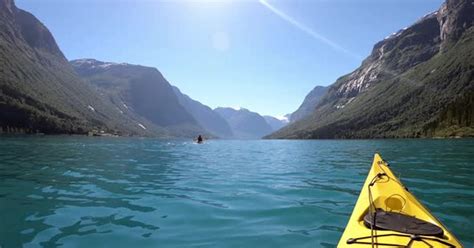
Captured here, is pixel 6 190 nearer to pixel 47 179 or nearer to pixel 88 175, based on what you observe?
pixel 47 179

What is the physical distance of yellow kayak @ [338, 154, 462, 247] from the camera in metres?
7.38

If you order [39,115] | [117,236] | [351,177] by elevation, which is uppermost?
[39,115]

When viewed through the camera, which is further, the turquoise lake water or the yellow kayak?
the turquoise lake water

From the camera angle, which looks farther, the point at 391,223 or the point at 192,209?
the point at 192,209

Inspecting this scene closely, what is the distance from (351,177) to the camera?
2486 cm

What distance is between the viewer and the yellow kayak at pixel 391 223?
7.38 m

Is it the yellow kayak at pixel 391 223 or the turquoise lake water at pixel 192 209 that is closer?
the yellow kayak at pixel 391 223

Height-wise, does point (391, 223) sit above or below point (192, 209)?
above

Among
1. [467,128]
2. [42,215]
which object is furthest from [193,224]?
[467,128]

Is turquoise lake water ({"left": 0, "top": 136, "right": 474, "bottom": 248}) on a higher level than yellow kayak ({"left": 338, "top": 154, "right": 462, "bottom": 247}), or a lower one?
lower

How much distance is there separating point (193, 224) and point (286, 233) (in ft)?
10.6

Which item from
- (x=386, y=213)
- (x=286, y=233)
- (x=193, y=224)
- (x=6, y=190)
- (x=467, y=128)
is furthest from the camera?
(x=467, y=128)

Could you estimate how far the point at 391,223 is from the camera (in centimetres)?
852

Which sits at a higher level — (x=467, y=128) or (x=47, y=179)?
(x=467, y=128)
